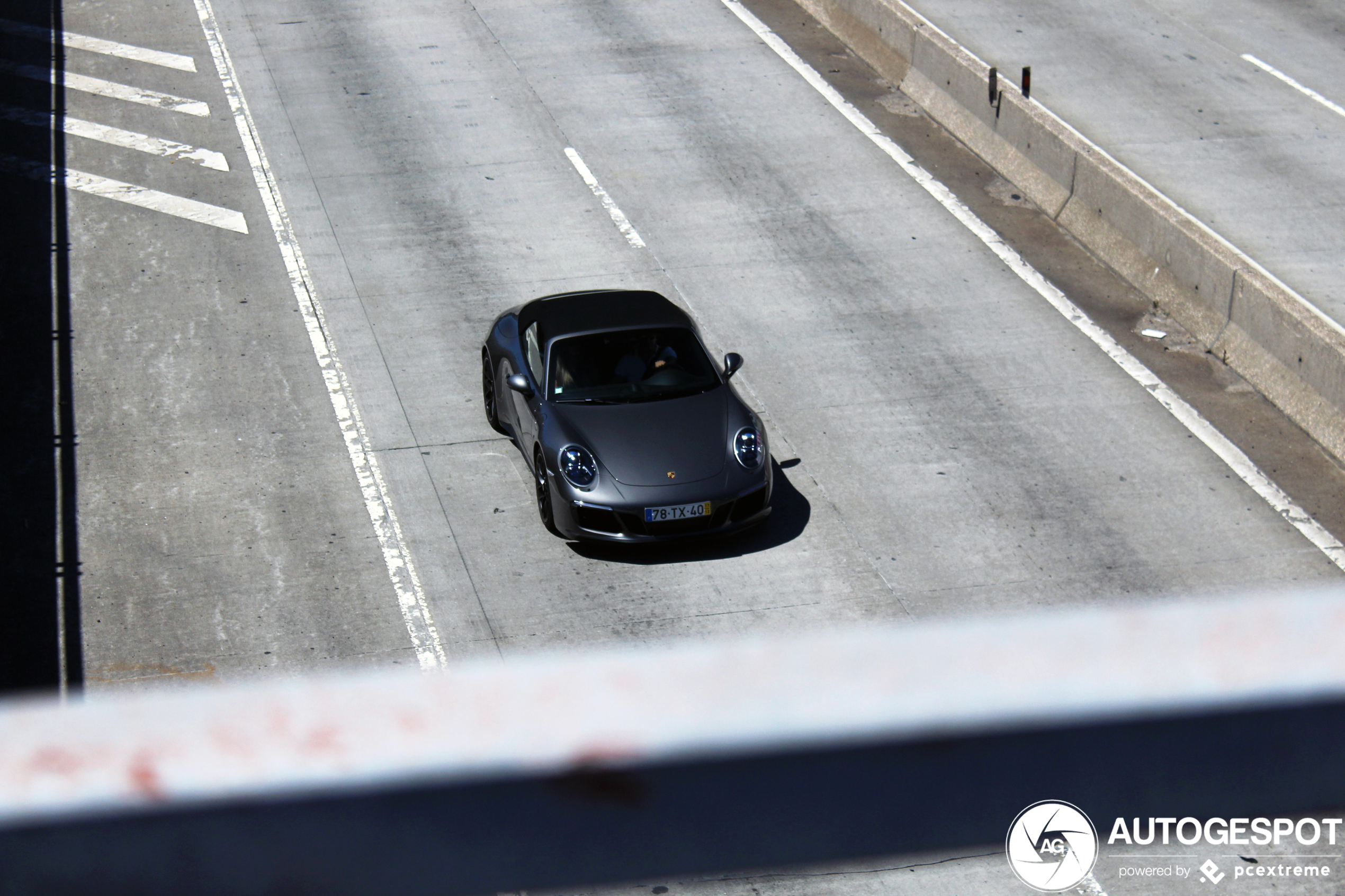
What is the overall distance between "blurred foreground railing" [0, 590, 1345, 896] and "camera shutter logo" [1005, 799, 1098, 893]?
0.09 m

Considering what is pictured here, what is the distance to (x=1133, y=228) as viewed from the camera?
15.3 metres

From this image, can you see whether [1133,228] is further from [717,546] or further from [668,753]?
[668,753]

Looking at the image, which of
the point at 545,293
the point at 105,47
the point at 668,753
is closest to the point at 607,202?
the point at 545,293

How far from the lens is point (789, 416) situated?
41.4 feet

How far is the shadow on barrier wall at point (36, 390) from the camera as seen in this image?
9664 millimetres

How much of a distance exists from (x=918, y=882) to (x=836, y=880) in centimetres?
44

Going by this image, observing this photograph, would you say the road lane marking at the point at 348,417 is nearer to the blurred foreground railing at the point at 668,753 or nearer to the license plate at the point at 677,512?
the license plate at the point at 677,512

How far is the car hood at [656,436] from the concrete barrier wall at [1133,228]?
5.37 meters

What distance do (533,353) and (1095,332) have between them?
5954mm

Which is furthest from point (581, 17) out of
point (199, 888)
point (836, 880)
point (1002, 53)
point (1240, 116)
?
point (199, 888)

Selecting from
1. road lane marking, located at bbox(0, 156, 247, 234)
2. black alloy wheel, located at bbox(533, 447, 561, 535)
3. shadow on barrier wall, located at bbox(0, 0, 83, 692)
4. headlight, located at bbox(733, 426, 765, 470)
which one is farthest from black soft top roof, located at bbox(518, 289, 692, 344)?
road lane marking, located at bbox(0, 156, 247, 234)

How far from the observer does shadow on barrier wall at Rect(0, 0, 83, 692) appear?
9.66m

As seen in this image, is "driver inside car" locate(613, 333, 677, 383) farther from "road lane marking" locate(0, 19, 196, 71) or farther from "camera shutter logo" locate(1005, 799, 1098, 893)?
"road lane marking" locate(0, 19, 196, 71)

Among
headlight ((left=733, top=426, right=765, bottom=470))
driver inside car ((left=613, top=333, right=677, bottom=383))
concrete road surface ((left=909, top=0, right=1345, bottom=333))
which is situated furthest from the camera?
concrete road surface ((left=909, top=0, right=1345, bottom=333))
